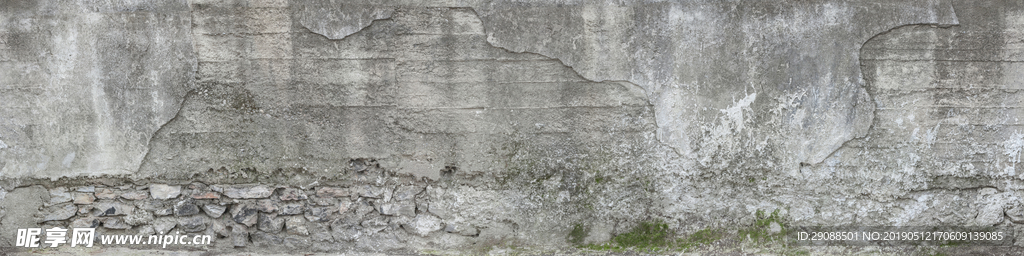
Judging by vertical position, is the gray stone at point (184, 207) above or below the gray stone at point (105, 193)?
below

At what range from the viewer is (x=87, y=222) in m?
2.64

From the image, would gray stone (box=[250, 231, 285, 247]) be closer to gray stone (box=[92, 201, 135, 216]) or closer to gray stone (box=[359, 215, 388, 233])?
gray stone (box=[359, 215, 388, 233])

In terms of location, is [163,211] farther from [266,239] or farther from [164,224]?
[266,239]

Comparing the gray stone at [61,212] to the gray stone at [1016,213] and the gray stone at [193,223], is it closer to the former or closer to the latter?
the gray stone at [193,223]

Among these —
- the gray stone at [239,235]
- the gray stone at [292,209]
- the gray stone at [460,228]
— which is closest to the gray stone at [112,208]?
the gray stone at [239,235]

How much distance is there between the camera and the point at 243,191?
2.62 metres

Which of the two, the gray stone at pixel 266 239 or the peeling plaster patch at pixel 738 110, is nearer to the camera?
the peeling plaster patch at pixel 738 110

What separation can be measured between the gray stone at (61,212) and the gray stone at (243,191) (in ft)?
2.38

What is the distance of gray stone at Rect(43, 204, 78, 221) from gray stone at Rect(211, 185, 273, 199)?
0.72 meters

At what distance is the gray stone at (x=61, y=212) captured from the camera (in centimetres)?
262

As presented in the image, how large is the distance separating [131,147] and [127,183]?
0.65 ft

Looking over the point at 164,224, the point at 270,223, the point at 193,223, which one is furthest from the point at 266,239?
the point at 164,224

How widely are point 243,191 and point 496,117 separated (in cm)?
131

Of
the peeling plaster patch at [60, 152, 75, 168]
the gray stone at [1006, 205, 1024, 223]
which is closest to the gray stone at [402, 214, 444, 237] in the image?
the peeling plaster patch at [60, 152, 75, 168]
